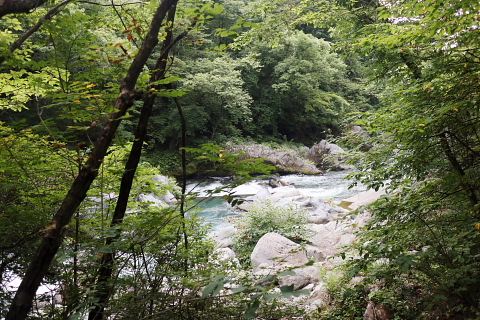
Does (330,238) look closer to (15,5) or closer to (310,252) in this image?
(310,252)

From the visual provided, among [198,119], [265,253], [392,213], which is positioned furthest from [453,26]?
[198,119]

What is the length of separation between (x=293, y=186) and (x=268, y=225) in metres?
6.92

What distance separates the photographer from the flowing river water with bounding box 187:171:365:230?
10.3 m

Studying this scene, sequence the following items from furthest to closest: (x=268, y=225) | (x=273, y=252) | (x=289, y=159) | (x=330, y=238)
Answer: (x=289, y=159) → (x=268, y=225) → (x=330, y=238) → (x=273, y=252)

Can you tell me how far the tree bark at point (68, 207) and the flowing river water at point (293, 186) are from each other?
284 inches

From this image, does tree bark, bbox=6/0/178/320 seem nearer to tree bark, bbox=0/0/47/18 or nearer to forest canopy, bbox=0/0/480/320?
forest canopy, bbox=0/0/480/320

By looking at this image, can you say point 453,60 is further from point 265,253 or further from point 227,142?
point 227,142

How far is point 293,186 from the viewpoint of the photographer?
45.6ft

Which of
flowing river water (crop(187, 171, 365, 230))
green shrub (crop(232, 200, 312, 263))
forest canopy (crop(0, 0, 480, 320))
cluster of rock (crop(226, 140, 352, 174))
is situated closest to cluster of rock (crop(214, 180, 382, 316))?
green shrub (crop(232, 200, 312, 263))

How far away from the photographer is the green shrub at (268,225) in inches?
273

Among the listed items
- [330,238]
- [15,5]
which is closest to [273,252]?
[330,238]

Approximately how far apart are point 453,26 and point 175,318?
276 centimetres

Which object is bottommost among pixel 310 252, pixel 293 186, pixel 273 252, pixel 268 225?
pixel 310 252

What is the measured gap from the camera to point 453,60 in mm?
2381
